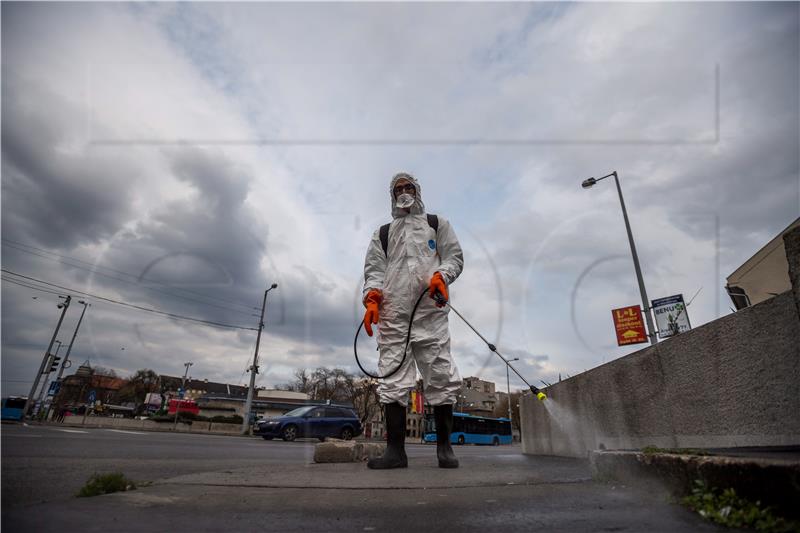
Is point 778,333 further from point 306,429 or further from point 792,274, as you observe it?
point 306,429

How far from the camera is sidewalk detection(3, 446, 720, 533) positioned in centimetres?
146

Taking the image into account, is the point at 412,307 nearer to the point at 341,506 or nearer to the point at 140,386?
the point at 341,506

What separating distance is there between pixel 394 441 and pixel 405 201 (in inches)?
92.4

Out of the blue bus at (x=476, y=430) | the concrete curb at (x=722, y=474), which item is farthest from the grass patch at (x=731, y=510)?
the blue bus at (x=476, y=430)

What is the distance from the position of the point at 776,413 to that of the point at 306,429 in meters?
18.1

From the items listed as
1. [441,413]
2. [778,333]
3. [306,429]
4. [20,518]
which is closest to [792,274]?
[778,333]

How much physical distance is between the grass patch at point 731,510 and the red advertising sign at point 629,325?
19.8 meters

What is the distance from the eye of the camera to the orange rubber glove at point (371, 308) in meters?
3.90

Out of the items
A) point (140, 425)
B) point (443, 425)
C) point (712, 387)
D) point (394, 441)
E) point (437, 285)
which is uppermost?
point (437, 285)

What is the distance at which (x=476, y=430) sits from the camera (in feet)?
113

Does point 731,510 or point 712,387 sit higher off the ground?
point 712,387

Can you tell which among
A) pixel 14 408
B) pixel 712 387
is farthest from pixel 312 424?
pixel 712 387

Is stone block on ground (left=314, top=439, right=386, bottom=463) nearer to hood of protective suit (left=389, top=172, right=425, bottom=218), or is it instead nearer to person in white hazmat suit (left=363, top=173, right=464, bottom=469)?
person in white hazmat suit (left=363, top=173, right=464, bottom=469)

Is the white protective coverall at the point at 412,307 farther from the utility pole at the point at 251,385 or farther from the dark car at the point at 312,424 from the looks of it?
the utility pole at the point at 251,385
